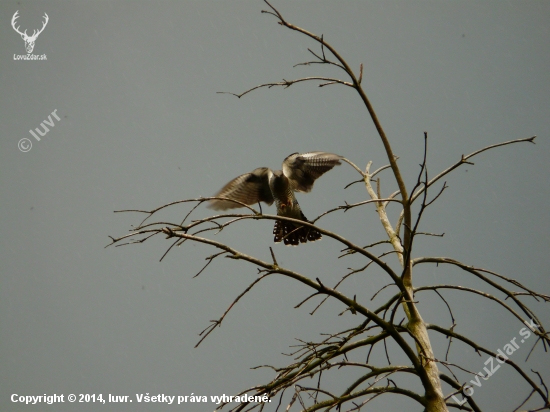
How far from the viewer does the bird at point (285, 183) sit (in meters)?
4.57

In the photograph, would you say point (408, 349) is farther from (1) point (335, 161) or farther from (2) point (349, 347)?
(1) point (335, 161)

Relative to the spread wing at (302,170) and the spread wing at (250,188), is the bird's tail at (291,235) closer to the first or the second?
the spread wing at (250,188)

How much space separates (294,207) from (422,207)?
9.95 ft

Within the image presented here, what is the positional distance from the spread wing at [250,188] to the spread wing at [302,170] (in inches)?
11.3

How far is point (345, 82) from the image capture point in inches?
96.0

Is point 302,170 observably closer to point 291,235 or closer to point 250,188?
point 250,188

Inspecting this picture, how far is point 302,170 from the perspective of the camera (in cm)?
468

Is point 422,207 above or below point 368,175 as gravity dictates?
below

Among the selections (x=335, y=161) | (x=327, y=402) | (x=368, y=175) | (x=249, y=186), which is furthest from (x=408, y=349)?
(x=249, y=186)

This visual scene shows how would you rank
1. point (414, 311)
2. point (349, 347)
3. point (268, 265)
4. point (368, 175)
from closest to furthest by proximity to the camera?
1. point (268, 265)
2. point (349, 347)
3. point (414, 311)
4. point (368, 175)

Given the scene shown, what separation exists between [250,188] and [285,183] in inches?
15.3
